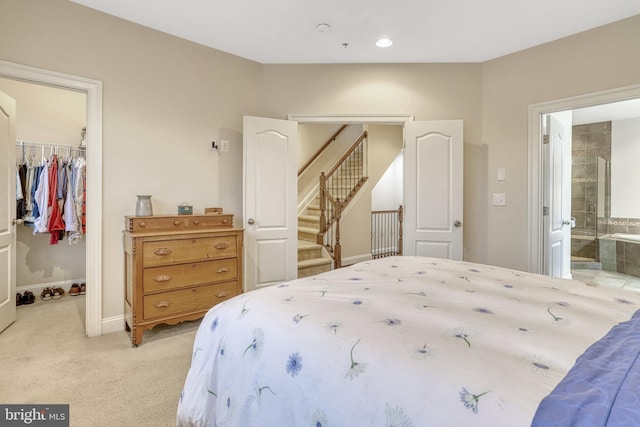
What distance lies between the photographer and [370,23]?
112 inches

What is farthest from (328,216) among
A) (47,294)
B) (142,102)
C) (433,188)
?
(47,294)

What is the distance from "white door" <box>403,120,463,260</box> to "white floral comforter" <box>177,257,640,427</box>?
198cm

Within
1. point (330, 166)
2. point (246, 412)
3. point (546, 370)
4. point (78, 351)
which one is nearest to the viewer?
point (546, 370)

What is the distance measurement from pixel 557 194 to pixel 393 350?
144 inches

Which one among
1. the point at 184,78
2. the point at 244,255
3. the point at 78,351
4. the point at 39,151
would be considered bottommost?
the point at 78,351

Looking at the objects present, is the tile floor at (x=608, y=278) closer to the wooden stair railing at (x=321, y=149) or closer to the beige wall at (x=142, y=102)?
the wooden stair railing at (x=321, y=149)

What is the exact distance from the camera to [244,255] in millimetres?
3473

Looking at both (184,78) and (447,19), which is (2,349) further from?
(447,19)

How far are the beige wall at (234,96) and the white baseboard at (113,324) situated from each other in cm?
6

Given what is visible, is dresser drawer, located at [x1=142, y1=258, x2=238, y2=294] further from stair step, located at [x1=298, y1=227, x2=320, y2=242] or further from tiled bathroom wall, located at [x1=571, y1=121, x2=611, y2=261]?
tiled bathroom wall, located at [x1=571, y1=121, x2=611, y2=261]

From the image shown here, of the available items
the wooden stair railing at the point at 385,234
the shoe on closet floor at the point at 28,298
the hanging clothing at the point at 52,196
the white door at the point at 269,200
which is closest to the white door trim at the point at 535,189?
the white door at the point at 269,200

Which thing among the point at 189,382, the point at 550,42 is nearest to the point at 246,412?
the point at 189,382

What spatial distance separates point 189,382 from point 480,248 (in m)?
3.30

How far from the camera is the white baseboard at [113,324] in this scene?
9.27ft
